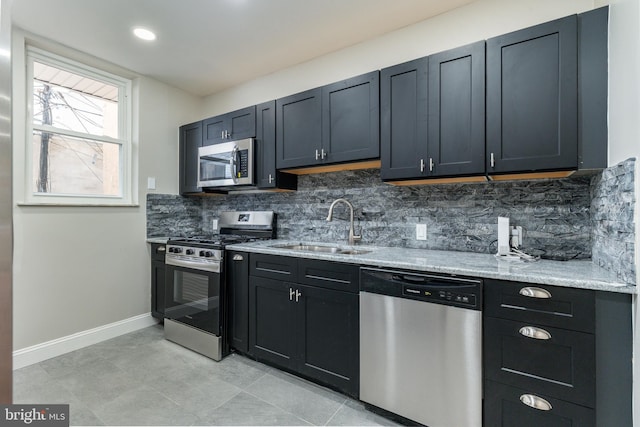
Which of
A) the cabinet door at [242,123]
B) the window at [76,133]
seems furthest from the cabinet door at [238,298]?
the window at [76,133]

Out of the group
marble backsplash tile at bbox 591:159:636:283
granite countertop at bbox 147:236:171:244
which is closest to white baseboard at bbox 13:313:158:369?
granite countertop at bbox 147:236:171:244

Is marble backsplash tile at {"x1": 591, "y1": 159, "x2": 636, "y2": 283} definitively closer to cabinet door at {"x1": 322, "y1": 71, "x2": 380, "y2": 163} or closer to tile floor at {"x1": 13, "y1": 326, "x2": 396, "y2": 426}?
cabinet door at {"x1": 322, "y1": 71, "x2": 380, "y2": 163}

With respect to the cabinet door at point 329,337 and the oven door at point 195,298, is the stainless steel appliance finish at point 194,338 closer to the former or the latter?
the oven door at point 195,298

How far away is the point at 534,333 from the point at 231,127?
2903 millimetres

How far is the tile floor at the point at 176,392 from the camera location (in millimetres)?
1767

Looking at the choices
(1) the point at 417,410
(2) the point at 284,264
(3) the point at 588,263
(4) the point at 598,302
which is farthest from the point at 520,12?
(1) the point at 417,410

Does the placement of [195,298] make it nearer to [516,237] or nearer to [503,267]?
[503,267]

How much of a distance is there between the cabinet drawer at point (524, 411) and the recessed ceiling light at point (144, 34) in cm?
330

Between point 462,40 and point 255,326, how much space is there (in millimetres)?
2625

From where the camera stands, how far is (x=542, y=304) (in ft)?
4.38

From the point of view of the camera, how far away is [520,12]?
6.42 ft

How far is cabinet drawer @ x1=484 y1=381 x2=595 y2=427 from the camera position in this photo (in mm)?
1270

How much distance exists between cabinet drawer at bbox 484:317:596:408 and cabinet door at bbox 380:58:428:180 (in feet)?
3.39

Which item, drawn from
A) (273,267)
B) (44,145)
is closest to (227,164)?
(273,267)
